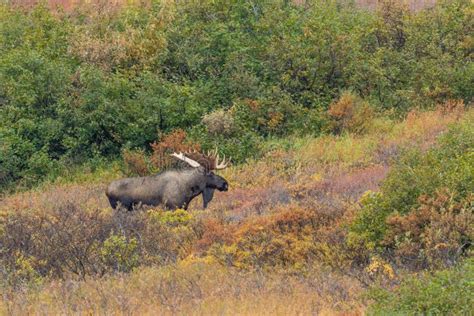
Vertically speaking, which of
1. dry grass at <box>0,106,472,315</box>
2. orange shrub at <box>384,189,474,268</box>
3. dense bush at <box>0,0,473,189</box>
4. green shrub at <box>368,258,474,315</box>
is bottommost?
dense bush at <box>0,0,473,189</box>

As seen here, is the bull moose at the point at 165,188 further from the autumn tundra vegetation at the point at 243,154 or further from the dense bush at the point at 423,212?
the dense bush at the point at 423,212

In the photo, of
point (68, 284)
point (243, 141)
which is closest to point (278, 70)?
point (243, 141)

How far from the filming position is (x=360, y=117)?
25750mm

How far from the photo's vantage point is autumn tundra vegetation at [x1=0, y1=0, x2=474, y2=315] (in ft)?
31.1

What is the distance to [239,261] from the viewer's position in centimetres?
1153

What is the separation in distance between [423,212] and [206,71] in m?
18.5

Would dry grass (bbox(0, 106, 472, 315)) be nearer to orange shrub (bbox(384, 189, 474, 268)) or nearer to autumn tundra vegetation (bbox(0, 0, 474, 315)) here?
autumn tundra vegetation (bbox(0, 0, 474, 315))

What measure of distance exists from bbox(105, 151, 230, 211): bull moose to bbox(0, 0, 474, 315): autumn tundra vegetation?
0.54 m

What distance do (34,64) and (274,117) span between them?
7549mm

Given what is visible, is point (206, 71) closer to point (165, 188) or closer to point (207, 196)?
point (207, 196)

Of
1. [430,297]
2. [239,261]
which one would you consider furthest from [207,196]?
[430,297]

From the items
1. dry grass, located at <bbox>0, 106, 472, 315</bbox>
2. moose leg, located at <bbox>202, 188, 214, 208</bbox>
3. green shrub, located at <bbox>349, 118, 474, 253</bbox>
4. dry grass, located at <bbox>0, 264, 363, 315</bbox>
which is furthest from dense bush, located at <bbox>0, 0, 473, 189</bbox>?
dry grass, located at <bbox>0, 264, 363, 315</bbox>

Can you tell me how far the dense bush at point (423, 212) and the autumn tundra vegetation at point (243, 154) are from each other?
0.09ft

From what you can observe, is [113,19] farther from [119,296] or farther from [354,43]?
[119,296]
